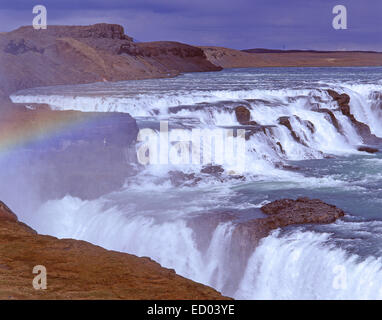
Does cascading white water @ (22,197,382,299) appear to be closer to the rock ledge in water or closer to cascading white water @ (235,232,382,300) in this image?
cascading white water @ (235,232,382,300)

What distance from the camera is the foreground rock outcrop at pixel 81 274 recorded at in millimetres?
8867

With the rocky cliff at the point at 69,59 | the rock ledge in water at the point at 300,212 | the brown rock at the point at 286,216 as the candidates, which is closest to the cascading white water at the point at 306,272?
the brown rock at the point at 286,216

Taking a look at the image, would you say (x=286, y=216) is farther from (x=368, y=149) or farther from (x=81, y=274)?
(x=368, y=149)

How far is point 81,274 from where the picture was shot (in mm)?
9766

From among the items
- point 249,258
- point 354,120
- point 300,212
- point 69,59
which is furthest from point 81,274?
point 69,59

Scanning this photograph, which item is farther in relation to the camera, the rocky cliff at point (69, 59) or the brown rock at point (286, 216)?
the rocky cliff at point (69, 59)

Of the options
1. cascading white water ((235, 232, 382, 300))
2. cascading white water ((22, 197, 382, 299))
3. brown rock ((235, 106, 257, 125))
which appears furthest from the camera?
brown rock ((235, 106, 257, 125))

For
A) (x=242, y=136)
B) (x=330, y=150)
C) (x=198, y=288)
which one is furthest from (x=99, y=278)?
(x=330, y=150)

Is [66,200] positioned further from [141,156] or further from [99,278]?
[99,278]

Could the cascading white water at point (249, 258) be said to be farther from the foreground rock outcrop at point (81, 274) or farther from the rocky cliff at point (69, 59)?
the rocky cliff at point (69, 59)

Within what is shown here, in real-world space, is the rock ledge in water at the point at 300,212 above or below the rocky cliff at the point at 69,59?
below

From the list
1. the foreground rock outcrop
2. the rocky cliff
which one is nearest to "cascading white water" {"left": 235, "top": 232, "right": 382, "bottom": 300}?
the foreground rock outcrop

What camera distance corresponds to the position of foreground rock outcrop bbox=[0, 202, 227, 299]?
887 centimetres

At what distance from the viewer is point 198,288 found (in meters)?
9.45
